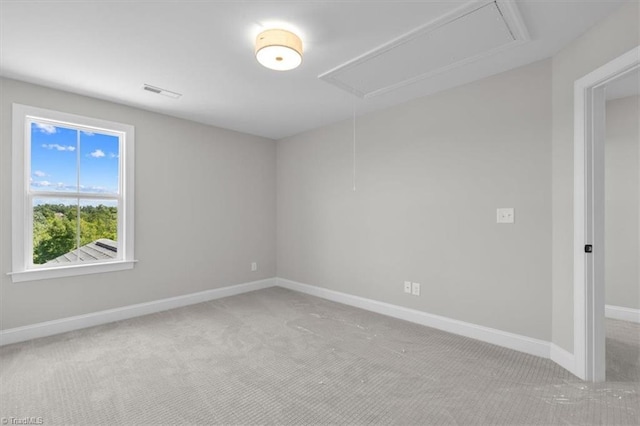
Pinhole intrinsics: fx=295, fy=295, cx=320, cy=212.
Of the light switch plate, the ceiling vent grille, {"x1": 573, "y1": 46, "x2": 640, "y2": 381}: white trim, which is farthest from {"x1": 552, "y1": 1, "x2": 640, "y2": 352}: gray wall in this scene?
the ceiling vent grille

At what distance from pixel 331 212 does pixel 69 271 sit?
3.06 meters

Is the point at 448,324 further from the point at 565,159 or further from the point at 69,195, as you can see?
the point at 69,195

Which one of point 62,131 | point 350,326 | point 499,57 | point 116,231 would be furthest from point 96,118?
point 499,57

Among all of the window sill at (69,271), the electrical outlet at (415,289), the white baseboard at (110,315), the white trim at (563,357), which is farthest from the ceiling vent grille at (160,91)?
the white trim at (563,357)

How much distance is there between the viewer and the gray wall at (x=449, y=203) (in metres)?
2.53

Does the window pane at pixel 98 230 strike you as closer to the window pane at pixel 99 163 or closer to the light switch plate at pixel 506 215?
the window pane at pixel 99 163

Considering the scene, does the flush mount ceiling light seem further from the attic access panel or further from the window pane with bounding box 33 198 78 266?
the window pane with bounding box 33 198 78 266

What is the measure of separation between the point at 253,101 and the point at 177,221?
1.86 metres

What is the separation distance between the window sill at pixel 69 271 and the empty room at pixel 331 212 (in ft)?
0.10

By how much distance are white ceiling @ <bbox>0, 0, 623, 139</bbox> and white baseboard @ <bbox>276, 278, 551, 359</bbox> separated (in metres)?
2.38

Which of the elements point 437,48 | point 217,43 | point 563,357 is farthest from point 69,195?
point 563,357

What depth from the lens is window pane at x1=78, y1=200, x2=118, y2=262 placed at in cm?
326

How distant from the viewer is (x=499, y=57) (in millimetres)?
2420

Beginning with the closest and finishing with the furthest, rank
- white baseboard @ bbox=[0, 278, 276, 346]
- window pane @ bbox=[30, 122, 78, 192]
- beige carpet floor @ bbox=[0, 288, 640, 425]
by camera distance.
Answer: beige carpet floor @ bbox=[0, 288, 640, 425] → white baseboard @ bbox=[0, 278, 276, 346] → window pane @ bbox=[30, 122, 78, 192]
